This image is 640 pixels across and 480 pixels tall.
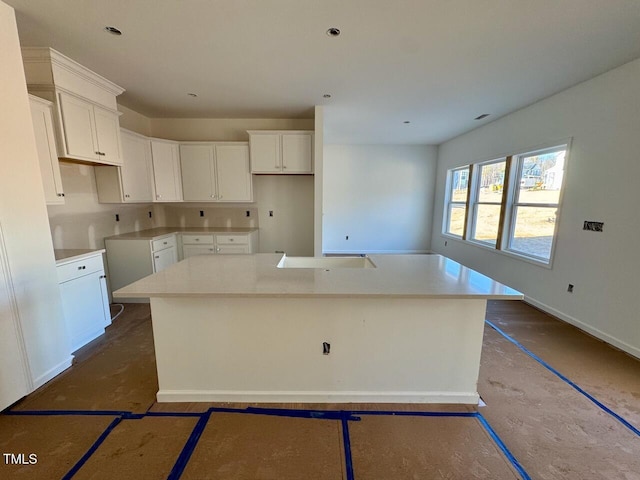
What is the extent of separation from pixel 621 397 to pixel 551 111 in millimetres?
3037

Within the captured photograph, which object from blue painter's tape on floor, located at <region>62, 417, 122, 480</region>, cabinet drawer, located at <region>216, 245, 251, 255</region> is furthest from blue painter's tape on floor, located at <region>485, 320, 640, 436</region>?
cabinet drawer, located at <region>216, 245, 251, 255</region>

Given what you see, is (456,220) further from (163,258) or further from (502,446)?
(163,258)

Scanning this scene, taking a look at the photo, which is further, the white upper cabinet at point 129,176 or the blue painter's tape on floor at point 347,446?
the white upper cabinet at point 129,176

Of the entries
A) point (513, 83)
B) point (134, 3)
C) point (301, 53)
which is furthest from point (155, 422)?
point (513, 83)

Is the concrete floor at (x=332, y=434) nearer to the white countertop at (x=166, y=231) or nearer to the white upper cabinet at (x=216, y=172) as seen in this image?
the white countertop at (x=166, y=231)

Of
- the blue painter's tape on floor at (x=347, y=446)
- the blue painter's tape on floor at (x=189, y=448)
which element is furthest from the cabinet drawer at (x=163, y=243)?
the blue painter's tape on floor at (x=347, y=446)

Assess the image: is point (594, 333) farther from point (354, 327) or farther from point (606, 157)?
point (354, 327)

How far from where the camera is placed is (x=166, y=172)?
384cm

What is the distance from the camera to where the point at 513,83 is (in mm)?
2758

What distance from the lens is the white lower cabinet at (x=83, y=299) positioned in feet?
7.43

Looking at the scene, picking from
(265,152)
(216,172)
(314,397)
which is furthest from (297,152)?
(314,397)

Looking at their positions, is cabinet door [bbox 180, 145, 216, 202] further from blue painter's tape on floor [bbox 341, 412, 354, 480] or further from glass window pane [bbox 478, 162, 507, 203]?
glass window pane [bbox 478, 162, 507, 203]

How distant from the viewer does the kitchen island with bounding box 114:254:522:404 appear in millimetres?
1672

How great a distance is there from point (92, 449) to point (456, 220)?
6.17 meters
